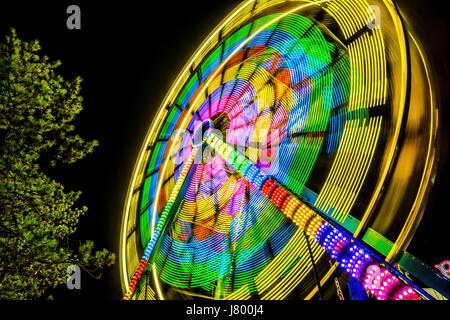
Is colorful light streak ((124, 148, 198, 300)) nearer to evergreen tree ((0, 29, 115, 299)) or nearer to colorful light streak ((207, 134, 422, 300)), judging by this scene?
evergreen tree ((0, 29, 115, 299))

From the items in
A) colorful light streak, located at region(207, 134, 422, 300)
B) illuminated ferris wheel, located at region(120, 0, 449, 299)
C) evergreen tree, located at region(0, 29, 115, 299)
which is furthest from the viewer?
evergreen tree, located at region(0, 29, 115, 299)

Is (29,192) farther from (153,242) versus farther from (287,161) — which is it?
(287,161)

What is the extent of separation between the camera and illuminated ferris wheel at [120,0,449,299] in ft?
12.9

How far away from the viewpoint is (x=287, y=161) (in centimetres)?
747

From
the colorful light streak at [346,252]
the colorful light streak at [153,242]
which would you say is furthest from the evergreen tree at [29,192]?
the colorful light streak at [346,252]

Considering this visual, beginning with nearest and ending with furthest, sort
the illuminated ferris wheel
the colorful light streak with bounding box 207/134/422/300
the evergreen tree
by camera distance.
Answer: the colorful light streak with bounding box 207/134/422/300
the illuminated ferris wheel
the evergreen tree

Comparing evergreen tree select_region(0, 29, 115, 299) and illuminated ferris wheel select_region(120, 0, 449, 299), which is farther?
evergreen tree select_region(0, 29, 115, 299)

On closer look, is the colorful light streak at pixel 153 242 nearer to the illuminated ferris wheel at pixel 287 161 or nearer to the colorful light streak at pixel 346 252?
the illuminated ferris wheel at pixel 287 161

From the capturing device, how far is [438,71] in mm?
4117

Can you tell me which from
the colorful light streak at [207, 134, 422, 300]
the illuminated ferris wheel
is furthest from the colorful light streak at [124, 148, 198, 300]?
the colorful light streak at [207, 134, 422, 300]

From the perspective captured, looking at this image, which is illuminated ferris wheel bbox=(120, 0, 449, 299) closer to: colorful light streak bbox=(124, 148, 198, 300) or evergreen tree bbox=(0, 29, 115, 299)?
colorful light streak bbox=(124, 148, 198, 300)

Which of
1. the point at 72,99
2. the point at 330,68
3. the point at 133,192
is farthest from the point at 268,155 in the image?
the point at 72,99

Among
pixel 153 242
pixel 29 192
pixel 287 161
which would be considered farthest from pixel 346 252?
pixel 29 192

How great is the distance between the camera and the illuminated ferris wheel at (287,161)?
394cm
